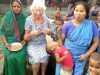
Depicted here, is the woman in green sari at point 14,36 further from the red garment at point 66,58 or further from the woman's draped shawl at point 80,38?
the woman's draped shawl at point 80,38

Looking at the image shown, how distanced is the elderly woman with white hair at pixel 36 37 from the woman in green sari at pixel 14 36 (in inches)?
5.4

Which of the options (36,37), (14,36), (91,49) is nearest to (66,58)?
(91,49)

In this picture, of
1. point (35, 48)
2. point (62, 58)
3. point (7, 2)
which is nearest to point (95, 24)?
point (62, 58)

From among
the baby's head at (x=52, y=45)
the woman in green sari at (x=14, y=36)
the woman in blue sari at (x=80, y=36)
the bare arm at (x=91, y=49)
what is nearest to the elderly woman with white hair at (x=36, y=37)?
the woman in green sari at (x=14, y=36)

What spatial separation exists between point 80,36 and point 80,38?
0.03 m

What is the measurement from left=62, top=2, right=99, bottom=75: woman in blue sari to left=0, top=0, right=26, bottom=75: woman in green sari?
80 centimetres

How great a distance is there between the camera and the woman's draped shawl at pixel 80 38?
14.7 feet

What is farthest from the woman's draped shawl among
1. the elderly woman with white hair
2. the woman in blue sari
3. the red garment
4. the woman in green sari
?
the woman in green sari

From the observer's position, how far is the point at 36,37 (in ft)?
16.3

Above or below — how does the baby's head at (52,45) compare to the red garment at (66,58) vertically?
above

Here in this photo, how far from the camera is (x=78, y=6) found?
14.7ft

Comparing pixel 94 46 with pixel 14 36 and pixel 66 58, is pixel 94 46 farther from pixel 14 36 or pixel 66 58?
pixel 14 36

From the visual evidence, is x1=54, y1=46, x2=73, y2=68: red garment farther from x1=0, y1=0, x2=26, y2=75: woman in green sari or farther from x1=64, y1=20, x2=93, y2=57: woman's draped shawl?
x1=0, y1=0, x2=26, y2=75: woman in green sari

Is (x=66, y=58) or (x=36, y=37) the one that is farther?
(x=36, y=37)
